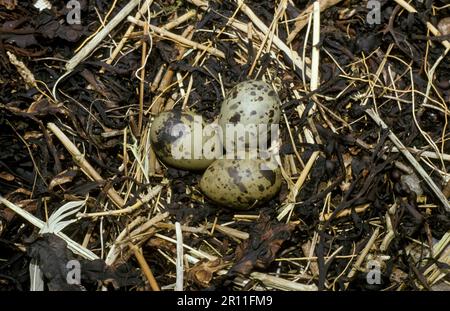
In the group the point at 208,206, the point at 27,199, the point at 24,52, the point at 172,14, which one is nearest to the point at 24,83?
the point at 24,52

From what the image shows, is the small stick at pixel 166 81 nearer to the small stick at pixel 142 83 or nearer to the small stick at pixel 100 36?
the small stick at pixel 142 83

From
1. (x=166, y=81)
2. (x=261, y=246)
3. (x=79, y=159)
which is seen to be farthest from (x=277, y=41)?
(x=79, y=159)

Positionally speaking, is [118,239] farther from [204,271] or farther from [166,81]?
[166,81]

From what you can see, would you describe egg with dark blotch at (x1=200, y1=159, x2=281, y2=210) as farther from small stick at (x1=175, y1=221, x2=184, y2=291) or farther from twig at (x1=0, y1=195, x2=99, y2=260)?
twig at (x1=0, y1=195, x2=99, y2=260)

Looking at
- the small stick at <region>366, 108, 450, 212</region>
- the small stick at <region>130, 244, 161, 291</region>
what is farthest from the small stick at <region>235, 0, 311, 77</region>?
the small stick at <region>130, 244, 161, 291</region>

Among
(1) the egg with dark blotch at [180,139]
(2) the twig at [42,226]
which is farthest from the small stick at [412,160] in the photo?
Answer: (2) the twig at [42,226]
